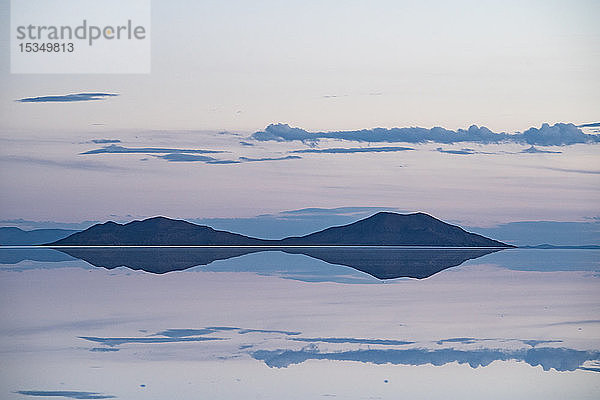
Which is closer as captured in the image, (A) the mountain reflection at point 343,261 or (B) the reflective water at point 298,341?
(B) the reflective water at point 298,341

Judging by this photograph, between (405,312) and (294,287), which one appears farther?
(294,287)

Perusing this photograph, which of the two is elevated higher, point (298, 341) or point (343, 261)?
point (298, 341)

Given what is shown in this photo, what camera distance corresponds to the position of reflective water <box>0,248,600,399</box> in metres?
6.82

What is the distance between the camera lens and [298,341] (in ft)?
28.0

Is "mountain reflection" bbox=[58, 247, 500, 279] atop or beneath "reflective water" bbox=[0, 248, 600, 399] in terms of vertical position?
beneath

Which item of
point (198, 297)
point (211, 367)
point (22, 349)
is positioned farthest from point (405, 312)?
point (22, 349)

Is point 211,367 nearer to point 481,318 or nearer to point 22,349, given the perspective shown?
point 22,349

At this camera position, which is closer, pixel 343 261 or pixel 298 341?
pixel 298 341

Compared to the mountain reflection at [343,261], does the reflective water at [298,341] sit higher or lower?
higher

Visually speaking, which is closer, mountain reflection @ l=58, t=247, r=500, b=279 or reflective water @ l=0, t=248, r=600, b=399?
reflective water @ l=0, t=248, r=600, b=399

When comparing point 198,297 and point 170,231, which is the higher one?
point 198,297

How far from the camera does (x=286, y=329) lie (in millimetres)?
9258

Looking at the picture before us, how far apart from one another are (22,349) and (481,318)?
5.23 metres

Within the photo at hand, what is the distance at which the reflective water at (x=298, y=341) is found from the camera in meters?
6.82
